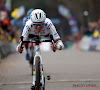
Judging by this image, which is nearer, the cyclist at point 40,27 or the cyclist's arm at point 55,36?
the cyclist at point 40,27

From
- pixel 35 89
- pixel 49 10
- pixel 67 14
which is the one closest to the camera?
pixel 35 89

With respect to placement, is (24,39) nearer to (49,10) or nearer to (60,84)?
(60,84)

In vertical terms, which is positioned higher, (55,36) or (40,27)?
(40,27)

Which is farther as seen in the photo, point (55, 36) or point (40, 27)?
point (55, 36)

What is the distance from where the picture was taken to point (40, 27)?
261 inches

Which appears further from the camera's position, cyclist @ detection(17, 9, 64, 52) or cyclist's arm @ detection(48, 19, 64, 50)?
cyclist's arm @ detection(48, 19, 64, 50)

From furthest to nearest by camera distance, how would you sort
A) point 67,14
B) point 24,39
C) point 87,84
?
1. point 67,14
2. point 87,84
3. point 24,39

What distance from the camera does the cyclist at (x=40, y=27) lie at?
6430 mm

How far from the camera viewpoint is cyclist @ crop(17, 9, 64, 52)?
6430mm

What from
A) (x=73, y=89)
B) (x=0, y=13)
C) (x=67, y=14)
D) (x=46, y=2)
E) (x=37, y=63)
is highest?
(x=46, y=2)

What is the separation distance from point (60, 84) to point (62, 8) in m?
40.1

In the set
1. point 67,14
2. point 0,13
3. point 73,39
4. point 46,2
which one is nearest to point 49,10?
point 46,2

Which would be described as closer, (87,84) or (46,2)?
(87,84)

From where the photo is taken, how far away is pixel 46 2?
5581 centimetres
